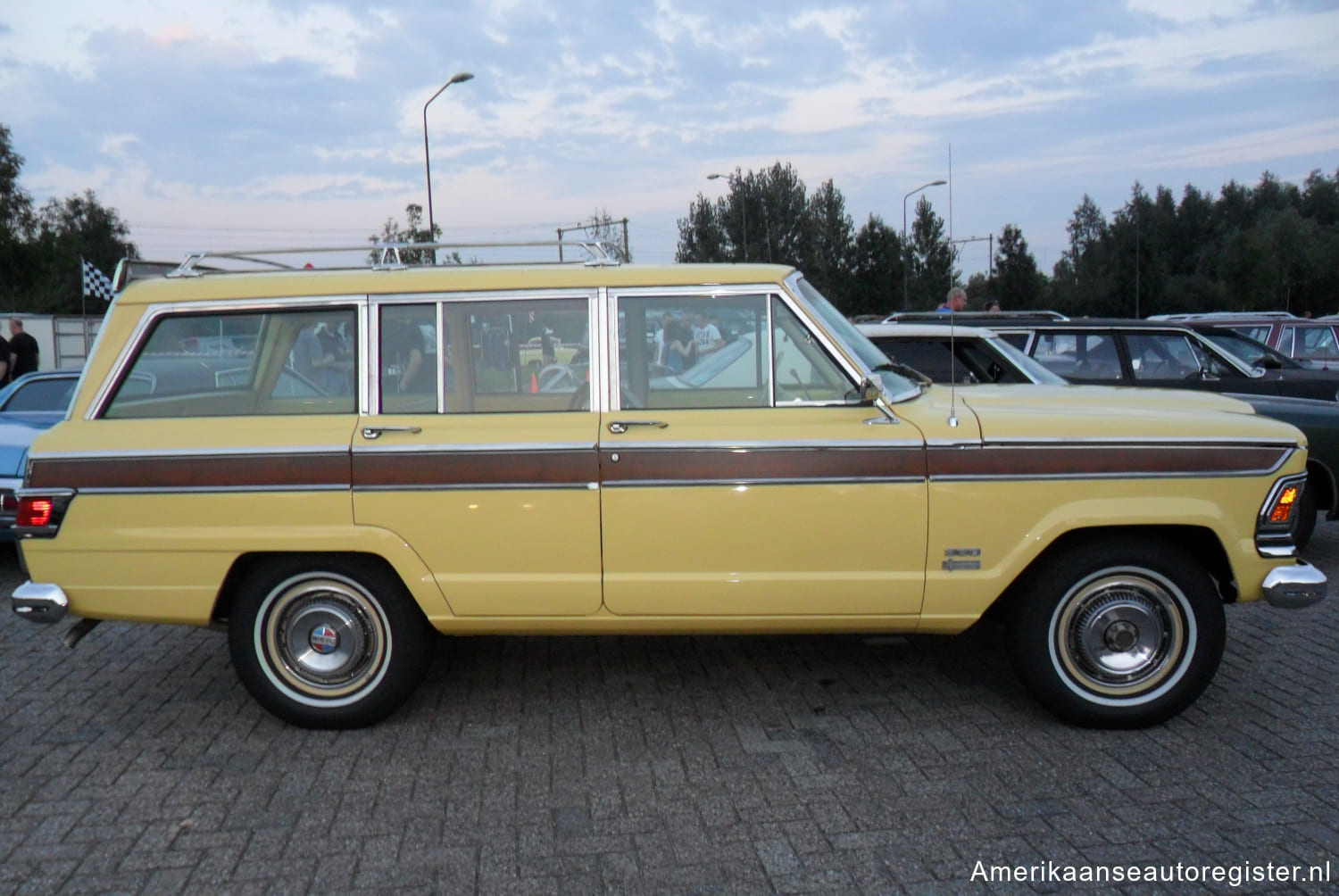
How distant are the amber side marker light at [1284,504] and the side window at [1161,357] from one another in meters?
5.85

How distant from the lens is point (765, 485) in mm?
4035

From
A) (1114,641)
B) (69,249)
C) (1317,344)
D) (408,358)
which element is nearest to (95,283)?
(408,358)

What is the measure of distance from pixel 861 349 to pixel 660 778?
1.94m

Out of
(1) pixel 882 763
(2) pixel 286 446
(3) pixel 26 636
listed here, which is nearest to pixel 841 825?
(1) pixel 882 763

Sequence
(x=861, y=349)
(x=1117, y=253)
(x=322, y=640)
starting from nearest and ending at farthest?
(x=322, y=640) < (x=861, y=349) < (x=1117, y=253)

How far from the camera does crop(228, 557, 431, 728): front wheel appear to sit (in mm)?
4250

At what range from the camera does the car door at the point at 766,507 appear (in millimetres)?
4039

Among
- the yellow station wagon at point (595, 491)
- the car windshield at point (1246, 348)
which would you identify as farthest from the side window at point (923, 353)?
the car windshield at point (1246, 348)

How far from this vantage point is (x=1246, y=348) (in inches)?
451

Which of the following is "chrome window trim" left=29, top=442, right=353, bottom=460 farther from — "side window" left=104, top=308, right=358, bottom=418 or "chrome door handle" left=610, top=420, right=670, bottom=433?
"chrome door handle" left=610, top=420, right=670, bottom=433

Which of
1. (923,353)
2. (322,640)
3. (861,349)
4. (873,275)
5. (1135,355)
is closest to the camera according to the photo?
(322,640)

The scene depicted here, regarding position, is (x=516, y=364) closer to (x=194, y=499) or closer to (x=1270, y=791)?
(x=194, y=499)

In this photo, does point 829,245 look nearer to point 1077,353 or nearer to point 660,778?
point 1077,353

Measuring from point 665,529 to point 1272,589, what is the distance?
2.34 metres
